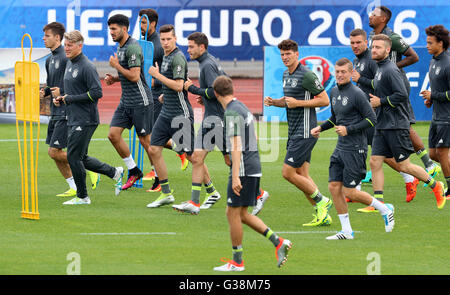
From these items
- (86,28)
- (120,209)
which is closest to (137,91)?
(120,209)

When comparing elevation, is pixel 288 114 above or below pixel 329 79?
below

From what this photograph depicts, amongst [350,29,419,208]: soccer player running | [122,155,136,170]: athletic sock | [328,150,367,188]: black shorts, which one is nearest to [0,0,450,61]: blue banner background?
[122,155,136,170]: athletic sock

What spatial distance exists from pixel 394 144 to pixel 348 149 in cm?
166

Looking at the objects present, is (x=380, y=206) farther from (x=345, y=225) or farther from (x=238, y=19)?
(x=238, y=19)

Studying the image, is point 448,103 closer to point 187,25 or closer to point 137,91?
point 137,91

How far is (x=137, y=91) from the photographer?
1270 centimetres

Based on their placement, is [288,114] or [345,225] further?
[288,114]

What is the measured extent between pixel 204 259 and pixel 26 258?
177cm

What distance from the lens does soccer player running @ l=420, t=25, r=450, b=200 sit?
12.4m

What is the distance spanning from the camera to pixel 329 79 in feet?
73.2

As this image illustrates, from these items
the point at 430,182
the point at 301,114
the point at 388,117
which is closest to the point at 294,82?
the point at 301,114

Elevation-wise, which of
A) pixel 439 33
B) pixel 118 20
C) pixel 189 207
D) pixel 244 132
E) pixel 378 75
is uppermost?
pixel 118 20

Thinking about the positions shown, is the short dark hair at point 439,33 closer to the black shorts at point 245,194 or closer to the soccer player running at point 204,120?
the soccer player running at point 204,120

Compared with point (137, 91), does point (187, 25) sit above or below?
above
